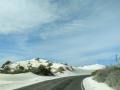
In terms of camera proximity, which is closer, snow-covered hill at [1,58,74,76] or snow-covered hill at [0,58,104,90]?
snow-covered hill at [0,58,104,90]

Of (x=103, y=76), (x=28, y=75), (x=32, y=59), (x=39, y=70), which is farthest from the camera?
(x=32, y=59)

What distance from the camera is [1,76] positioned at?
5484 centimetres

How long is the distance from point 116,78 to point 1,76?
31921 millimetres

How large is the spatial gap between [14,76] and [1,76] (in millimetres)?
3466

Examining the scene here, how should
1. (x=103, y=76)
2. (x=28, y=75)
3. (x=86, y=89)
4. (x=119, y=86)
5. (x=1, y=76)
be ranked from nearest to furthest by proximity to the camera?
(x=119, y=86), (x=86, y=89), (x=103, y=76), (x=1, y=76), (x=28, y=75)

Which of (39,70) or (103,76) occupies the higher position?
(39,70)

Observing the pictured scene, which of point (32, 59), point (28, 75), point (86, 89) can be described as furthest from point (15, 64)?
point (86, 89)

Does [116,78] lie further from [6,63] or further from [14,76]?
[6,63]

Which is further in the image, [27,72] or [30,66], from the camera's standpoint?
[30,66]

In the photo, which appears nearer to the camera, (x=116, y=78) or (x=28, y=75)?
(x=116, y=78)

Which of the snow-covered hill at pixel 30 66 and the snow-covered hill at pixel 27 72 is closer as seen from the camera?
the snow-covered hill at pixel 27 72

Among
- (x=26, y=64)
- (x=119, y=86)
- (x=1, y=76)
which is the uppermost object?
(x=26, y=64)

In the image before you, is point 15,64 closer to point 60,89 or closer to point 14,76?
point 14,76

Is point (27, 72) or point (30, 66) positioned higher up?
point (30, 66)
